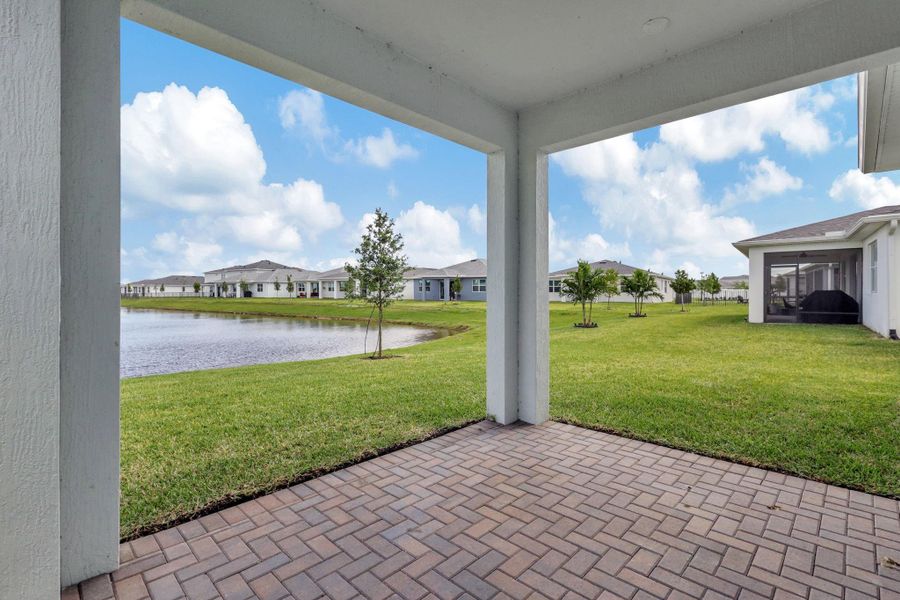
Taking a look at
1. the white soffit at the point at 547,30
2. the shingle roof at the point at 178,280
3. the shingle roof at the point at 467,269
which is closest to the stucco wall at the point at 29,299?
the white soffit at the point at 547,30

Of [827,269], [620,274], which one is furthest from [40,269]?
[620,274]

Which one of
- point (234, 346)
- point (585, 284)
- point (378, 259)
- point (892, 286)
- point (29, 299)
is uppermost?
point (378, 259)

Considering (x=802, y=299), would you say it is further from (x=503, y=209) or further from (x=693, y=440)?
(x=503, y=209)

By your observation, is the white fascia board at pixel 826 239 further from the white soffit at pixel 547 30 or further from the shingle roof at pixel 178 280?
the shingle roof at pixel 178 280

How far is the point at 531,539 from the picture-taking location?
7.79ft

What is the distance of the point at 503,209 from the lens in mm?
4234

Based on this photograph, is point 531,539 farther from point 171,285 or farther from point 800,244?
point 171,285

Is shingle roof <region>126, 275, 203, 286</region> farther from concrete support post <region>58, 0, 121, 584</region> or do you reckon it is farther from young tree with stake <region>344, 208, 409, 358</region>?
concrete support post <region>58, 0, 121, 584</region>

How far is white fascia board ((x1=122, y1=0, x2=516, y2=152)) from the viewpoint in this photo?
2240 mm

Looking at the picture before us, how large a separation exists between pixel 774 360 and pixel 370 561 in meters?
8.47

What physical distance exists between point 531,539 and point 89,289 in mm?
2593

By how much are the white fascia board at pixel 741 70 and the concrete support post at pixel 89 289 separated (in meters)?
3.33

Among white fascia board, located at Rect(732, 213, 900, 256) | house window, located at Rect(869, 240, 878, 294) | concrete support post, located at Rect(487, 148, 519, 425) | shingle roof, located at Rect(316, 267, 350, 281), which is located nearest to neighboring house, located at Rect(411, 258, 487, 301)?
shingle roof, located at Rect(316, 267, 350, 281)

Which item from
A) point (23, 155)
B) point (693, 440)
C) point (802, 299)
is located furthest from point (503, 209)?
point (802, 299)
